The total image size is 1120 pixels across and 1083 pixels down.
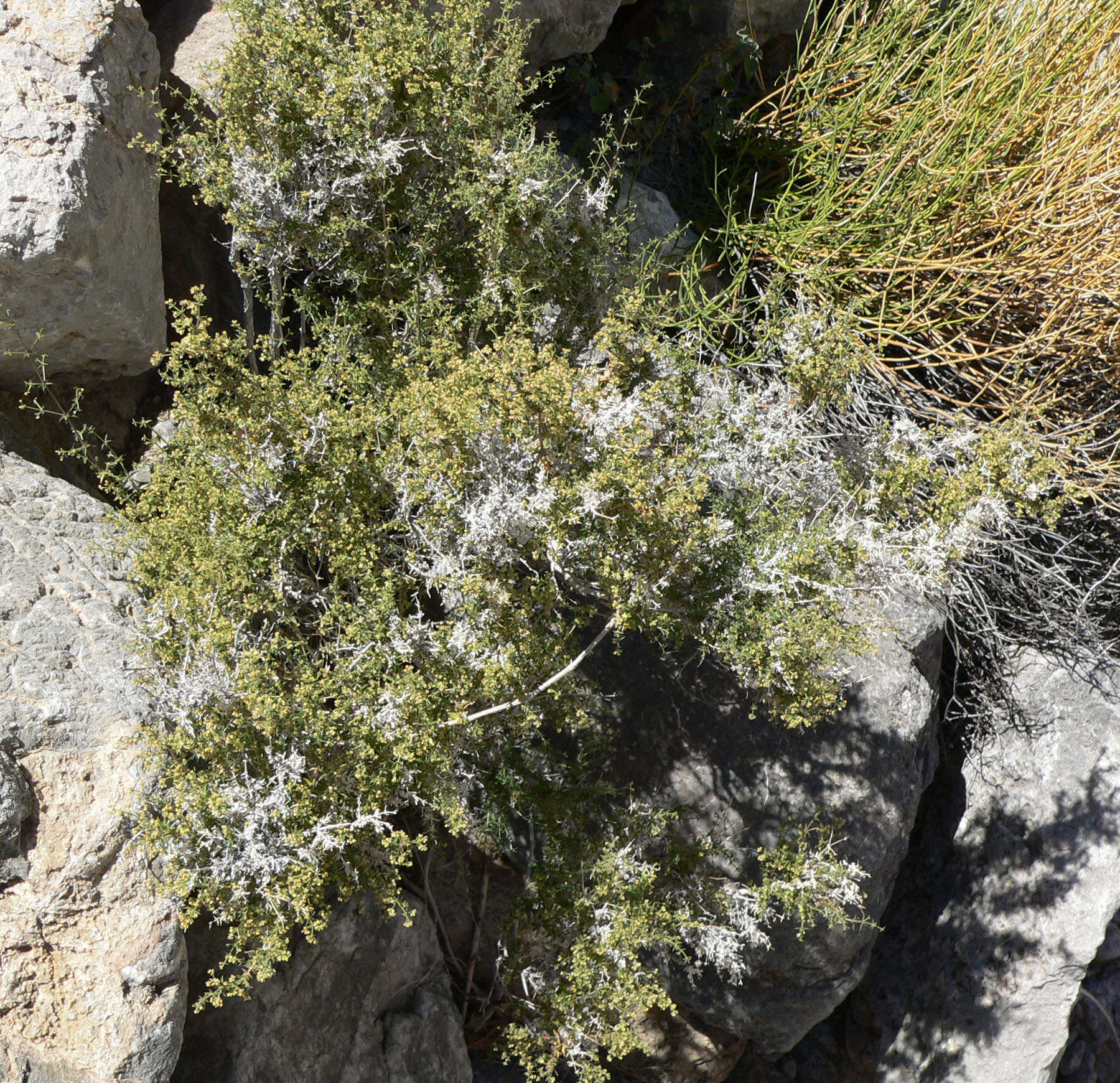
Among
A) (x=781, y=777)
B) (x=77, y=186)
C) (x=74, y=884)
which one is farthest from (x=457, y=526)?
(x=781, y=777)

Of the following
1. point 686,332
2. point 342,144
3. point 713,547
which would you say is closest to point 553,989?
point 713,547

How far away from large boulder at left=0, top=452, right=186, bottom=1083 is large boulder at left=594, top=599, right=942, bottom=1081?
5.22 feet

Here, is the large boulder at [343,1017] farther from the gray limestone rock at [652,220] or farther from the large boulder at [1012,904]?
the gray limestone rock at [652,220]

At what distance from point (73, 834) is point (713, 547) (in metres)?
1.78

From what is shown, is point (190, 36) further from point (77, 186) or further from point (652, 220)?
point (652, 220)

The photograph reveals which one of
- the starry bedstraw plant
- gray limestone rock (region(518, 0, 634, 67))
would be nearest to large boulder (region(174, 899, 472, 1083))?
the starry bedstraw plant

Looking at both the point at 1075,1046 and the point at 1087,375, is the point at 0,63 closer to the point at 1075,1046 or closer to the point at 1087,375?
the point at 1087,375

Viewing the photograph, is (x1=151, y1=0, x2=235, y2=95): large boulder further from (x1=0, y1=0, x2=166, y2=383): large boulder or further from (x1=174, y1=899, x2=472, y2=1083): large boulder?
(x1=174, y1=899, x2=472, y2=1083): large boulder

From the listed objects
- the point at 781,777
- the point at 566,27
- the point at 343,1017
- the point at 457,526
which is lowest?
the point at 343,1017

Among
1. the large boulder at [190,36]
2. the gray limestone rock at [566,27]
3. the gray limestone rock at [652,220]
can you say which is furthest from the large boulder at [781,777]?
the large boulder at [190,36]

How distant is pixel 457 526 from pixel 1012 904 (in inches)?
128

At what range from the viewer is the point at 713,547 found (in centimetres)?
259

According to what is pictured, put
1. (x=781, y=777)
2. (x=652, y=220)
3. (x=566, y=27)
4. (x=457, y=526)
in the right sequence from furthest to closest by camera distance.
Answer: (x=652, y=220)
(x=566, y=27)
(x=781, y=777)
(x=457, y=526)

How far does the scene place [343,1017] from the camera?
2.73 metres
